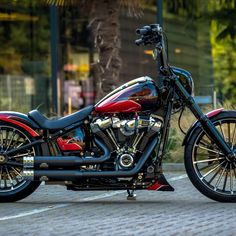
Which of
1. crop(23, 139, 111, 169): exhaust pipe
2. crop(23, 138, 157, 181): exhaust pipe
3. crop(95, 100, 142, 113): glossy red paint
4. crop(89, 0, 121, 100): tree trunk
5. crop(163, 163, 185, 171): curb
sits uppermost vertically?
crop(89, 0, 121, 100): tree trunk

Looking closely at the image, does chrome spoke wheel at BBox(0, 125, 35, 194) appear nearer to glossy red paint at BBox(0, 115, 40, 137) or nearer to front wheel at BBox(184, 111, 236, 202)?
glossy red paint at BBox(0, 115, 40, 137)

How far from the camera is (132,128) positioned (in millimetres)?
7844

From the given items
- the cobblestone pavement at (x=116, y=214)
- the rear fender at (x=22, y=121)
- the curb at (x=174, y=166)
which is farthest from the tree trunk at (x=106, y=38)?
the rear fender at (x=22, y=121)

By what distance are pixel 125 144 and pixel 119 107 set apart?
0.38 meters

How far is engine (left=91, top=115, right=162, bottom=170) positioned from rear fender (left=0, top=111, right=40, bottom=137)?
61 centimetres

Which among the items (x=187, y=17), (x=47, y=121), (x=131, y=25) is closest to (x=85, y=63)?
(x=131, y=25)

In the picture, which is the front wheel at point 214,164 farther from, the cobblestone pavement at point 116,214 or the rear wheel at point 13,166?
the rear wheel at point 13,166

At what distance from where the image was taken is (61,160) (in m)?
7.88

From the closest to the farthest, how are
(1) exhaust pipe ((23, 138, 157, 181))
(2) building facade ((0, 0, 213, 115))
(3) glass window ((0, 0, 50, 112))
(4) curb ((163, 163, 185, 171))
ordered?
(1) exhaust pipe ((23, 138, 157, 181)), (4) curb ((163, 163, 185, 171)), (2) building facade ((0, 0, 213, 115)), (3) glass window ((0, 0, 50, 112))

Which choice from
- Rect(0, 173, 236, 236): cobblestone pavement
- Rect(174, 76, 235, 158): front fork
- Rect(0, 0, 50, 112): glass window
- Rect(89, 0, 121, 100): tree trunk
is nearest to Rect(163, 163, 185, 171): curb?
Rect(0, 173, 236, 236): cobblestone pavement

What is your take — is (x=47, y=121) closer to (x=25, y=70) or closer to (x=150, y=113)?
(x=150, y=113)

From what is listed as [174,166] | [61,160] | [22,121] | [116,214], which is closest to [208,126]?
[116,214]

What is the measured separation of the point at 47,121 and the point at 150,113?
41.4 inches

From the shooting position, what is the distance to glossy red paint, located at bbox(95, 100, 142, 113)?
7816 mm
